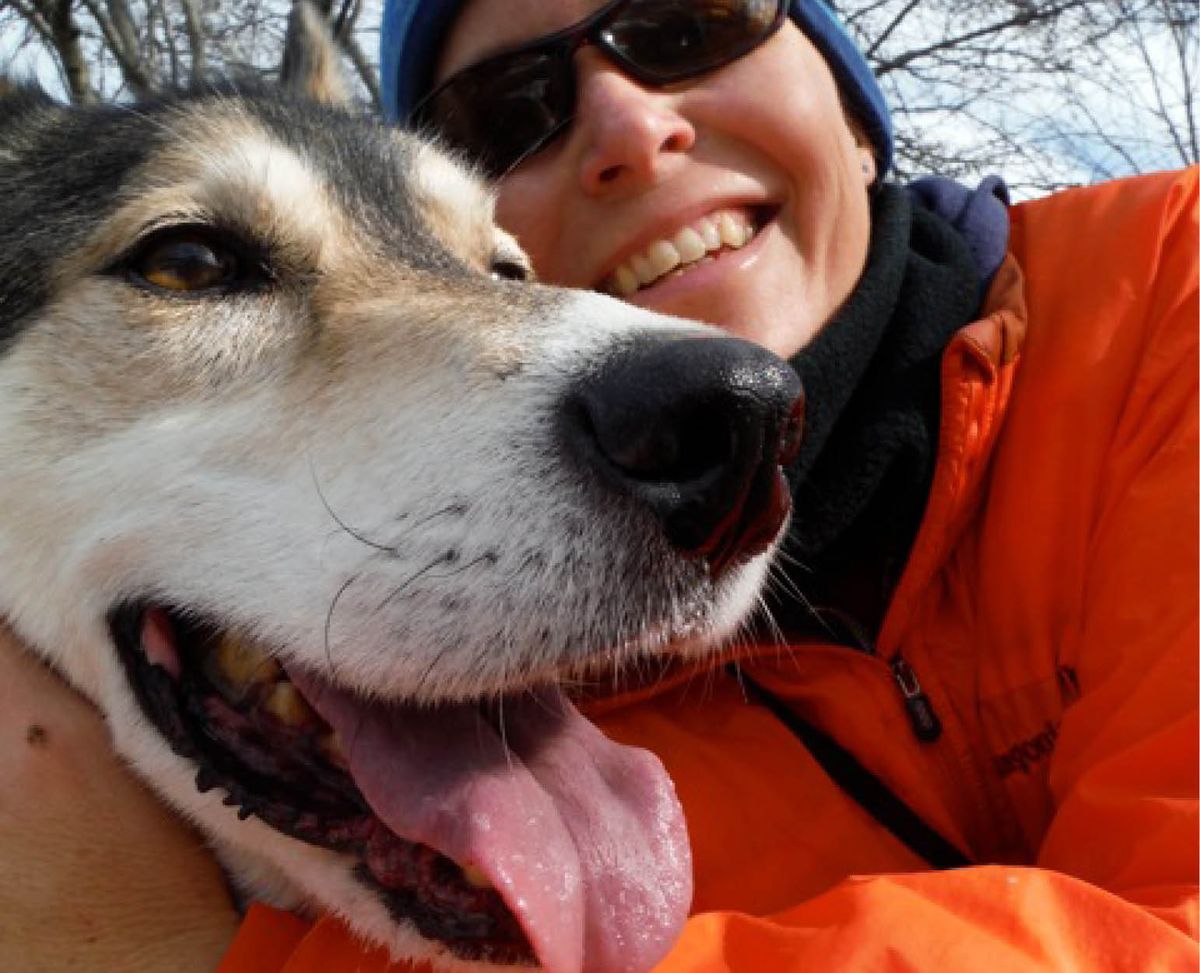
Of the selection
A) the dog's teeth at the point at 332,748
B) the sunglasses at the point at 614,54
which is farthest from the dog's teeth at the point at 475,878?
the sunglasses at the point at 614,54

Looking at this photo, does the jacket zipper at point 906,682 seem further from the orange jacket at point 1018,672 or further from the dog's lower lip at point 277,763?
the dog's lower lip at point 277,763

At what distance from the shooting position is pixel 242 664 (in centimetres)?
180

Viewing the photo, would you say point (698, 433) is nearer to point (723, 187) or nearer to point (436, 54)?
point (723, 187)

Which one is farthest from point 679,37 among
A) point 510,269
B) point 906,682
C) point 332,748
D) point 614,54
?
point 332,748

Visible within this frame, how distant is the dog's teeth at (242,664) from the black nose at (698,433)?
2.20ft

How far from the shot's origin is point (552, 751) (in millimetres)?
1739

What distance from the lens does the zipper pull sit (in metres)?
2.22

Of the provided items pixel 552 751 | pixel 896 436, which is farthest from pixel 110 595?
pixel 896 436

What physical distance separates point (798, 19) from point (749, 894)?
92.1 inches

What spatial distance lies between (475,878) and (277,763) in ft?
1.36

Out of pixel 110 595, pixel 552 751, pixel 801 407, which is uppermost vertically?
pixel 801 407

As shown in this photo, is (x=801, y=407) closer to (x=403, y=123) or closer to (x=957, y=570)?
(x=957, y=570)

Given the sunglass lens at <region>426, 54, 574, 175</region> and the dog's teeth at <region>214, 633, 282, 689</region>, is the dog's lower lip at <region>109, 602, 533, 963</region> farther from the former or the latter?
the sunglass lens at <region>426, 54, 574, 175</region>

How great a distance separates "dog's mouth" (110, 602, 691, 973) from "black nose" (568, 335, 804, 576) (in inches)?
17.6
